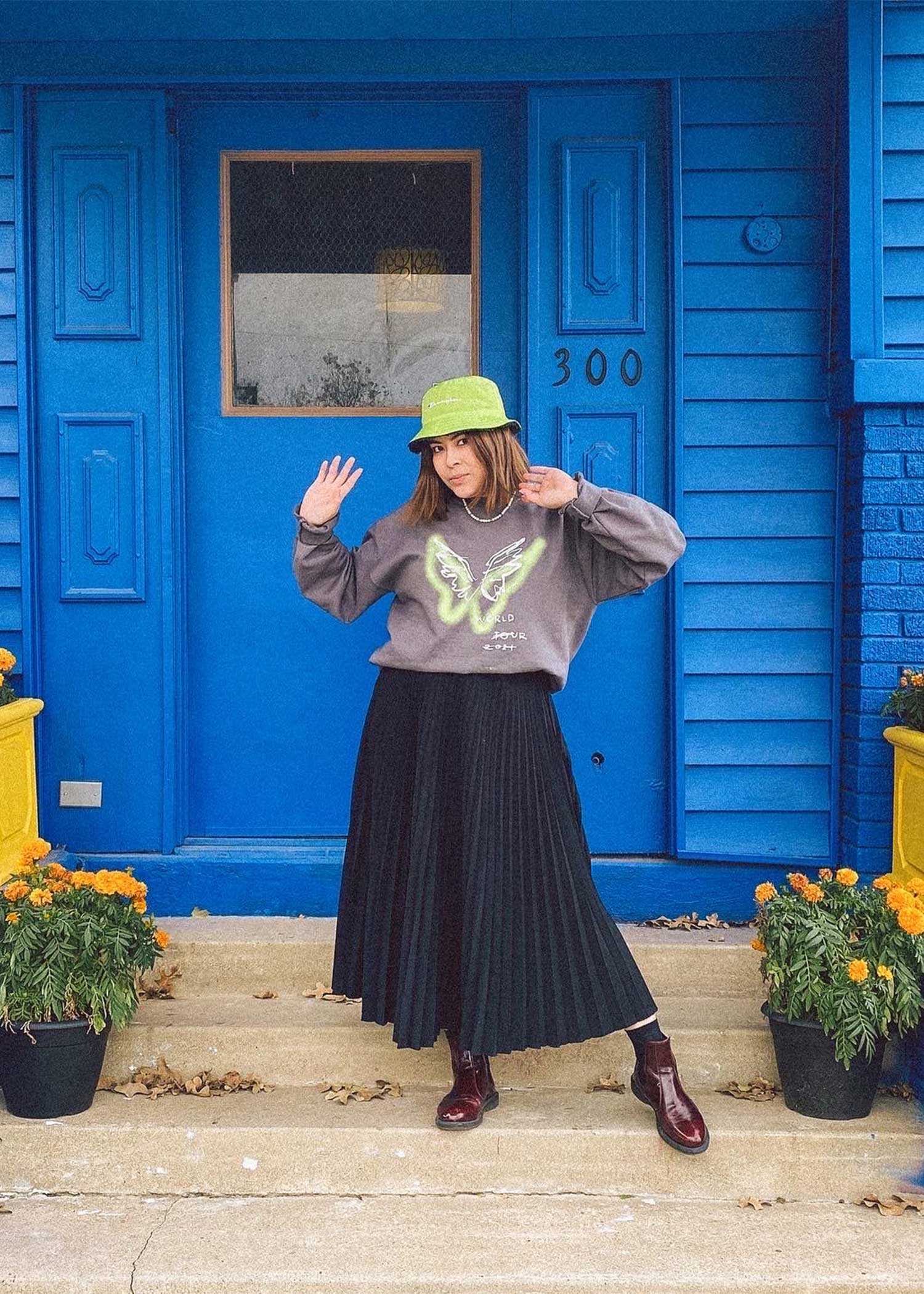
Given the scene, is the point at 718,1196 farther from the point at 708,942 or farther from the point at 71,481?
the point at 71,481

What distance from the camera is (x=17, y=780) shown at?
4094 millimetres

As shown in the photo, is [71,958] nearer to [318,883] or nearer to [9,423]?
[318,883]

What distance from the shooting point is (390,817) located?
3.36 metres

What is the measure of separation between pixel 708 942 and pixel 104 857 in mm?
2092

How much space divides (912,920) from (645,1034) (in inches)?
29.7

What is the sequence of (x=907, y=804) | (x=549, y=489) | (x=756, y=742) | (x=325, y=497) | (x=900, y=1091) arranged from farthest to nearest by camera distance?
1. (x=756, y=742)
2. (x=907, y=804)
3. (x=900, y=1091)
4. (x=325, y=497)
5. (x=549, y=489)

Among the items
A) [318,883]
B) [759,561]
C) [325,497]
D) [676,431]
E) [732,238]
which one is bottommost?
[318,883]

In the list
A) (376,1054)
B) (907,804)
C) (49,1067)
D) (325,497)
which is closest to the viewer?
(325,497)

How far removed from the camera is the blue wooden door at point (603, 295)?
4250 millimetres

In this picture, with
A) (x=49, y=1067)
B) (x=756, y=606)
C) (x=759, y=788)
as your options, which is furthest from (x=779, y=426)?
(x=49, y=1067)

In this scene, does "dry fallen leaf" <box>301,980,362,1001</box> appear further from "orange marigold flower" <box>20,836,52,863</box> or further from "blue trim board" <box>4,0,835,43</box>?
"blue trim board" <box>4,0,835,43</box>

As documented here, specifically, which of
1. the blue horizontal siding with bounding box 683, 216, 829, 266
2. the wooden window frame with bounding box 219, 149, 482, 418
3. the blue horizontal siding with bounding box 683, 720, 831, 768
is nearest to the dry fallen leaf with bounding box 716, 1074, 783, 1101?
the blue horizontal siding with bounding box 683, 720, 831, 768

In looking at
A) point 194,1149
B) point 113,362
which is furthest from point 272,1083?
point 113,362

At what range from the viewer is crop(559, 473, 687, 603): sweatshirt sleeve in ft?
10.2
